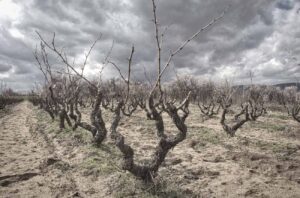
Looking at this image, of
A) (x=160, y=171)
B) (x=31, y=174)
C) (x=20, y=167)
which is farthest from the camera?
(x=20, y=167)

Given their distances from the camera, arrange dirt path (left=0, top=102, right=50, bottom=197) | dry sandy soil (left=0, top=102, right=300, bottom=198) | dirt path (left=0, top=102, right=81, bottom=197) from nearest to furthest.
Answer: dry sandy soil (left=0, top=102, right=300, bottom=198) < dirt path (left=0, top=102, right=81, bottom=197) < dirt path (left=0, top=102, right=50, bottom=197)

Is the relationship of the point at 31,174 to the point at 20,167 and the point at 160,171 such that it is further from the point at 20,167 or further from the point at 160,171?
the point at 160,171

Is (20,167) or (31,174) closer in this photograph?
(31,174)

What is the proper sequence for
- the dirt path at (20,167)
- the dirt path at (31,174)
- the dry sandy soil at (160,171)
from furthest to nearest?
the dirt path at (20,167), the dirt path at (31,174), the dry sandy soil at (160,171)

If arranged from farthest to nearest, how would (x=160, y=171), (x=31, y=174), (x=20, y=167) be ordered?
(x=20, y=167) < (x=31, y=174) < (x=160, y=171)

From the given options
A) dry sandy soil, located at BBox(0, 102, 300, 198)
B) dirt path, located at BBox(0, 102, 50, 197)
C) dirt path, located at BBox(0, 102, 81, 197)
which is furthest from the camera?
dirt path, located at BBox(0, 102, 50, 197)

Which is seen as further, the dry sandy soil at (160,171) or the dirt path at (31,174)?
the dirt path at (31,174)

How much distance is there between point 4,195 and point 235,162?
7.25 meters

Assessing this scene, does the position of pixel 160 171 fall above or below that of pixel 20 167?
above

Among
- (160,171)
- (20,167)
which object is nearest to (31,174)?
(20,167)

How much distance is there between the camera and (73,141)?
16.0 m

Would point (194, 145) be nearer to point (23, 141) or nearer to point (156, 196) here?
point (156, 196)

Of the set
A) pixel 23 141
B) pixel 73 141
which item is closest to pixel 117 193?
pixel 73 141

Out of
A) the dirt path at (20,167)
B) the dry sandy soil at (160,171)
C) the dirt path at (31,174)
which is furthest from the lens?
the dirt path at (20,167)
